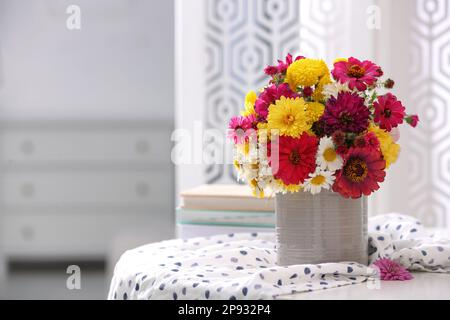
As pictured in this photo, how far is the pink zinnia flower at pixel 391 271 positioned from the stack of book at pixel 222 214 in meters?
0.39

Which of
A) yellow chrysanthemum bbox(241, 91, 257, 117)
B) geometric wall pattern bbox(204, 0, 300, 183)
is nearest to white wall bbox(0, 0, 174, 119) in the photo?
geometric wall pattern bbox(204, 0, 300, 183)

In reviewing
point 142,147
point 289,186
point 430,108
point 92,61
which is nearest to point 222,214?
point 289,186

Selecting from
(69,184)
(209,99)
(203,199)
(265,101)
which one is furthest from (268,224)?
(69,184)

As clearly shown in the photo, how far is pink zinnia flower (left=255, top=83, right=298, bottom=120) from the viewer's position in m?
1.23

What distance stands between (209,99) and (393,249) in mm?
1490

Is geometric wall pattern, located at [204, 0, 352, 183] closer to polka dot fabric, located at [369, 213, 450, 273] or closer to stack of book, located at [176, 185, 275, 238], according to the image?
stack of book, located at [176, 185, 275, 238]

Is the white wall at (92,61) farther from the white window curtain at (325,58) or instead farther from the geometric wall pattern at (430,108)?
the geometric wall pattern at (430,108)

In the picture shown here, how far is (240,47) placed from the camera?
2.80m

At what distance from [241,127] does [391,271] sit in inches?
13.3

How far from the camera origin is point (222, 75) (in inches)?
110
